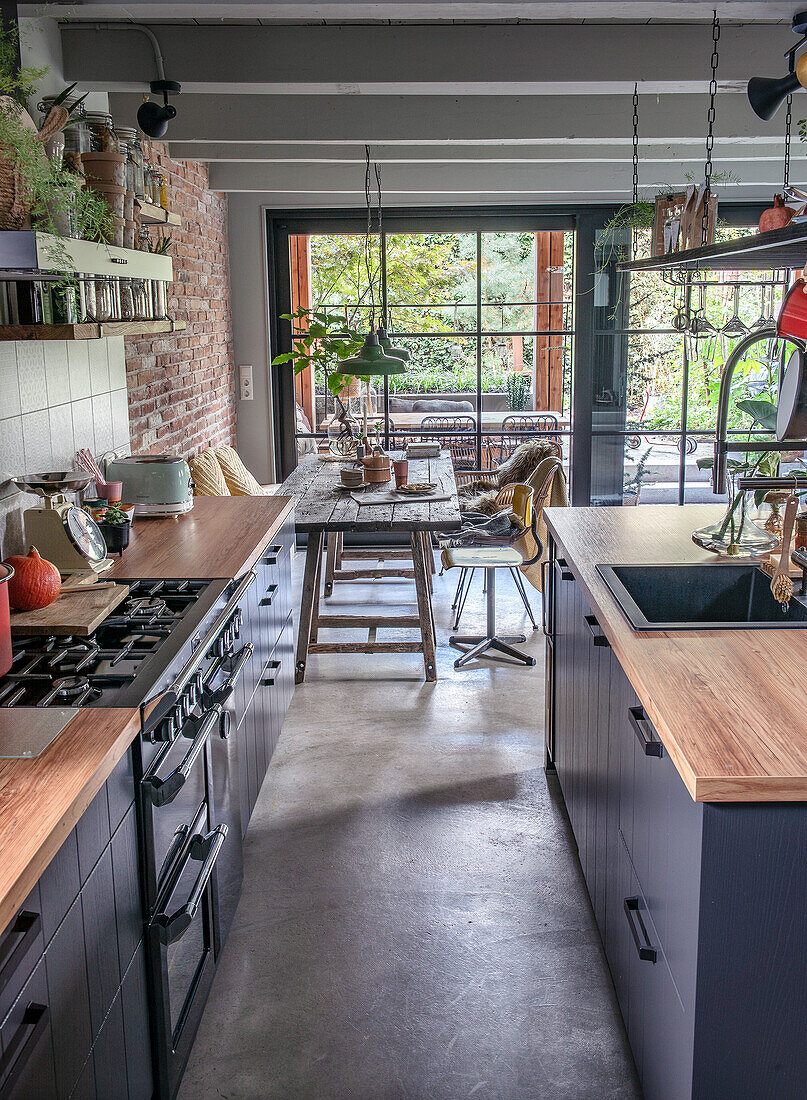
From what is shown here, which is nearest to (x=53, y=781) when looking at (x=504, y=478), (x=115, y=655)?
(x=115, y=655)

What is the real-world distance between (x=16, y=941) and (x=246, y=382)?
6.07m

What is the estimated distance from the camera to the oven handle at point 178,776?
6.25ft

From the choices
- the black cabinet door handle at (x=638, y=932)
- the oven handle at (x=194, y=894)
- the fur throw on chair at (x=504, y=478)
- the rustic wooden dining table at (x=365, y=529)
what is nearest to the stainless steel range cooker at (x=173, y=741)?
the oven handle at (x=194, y=894)

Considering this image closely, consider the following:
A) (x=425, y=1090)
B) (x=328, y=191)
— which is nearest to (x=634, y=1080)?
(x=425, y=1090)

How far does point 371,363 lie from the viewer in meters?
4.90

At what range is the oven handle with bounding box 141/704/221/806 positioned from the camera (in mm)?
1904

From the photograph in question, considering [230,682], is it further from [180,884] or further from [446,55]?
[446,55]

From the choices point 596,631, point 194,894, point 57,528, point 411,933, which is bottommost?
point 411,933

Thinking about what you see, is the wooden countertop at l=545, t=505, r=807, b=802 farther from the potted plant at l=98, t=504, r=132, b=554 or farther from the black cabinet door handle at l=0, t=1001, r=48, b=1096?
the potted plant at l=98, t=504, r=132, b=554

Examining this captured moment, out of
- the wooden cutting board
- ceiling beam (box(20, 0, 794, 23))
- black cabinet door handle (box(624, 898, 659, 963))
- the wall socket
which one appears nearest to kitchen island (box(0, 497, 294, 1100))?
the wooden cutting board

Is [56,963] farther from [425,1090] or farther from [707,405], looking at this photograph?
[707,405]

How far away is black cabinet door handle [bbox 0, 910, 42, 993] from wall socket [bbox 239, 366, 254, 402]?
236 inches

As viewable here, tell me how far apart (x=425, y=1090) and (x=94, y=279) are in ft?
7.50

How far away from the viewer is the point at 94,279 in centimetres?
291
